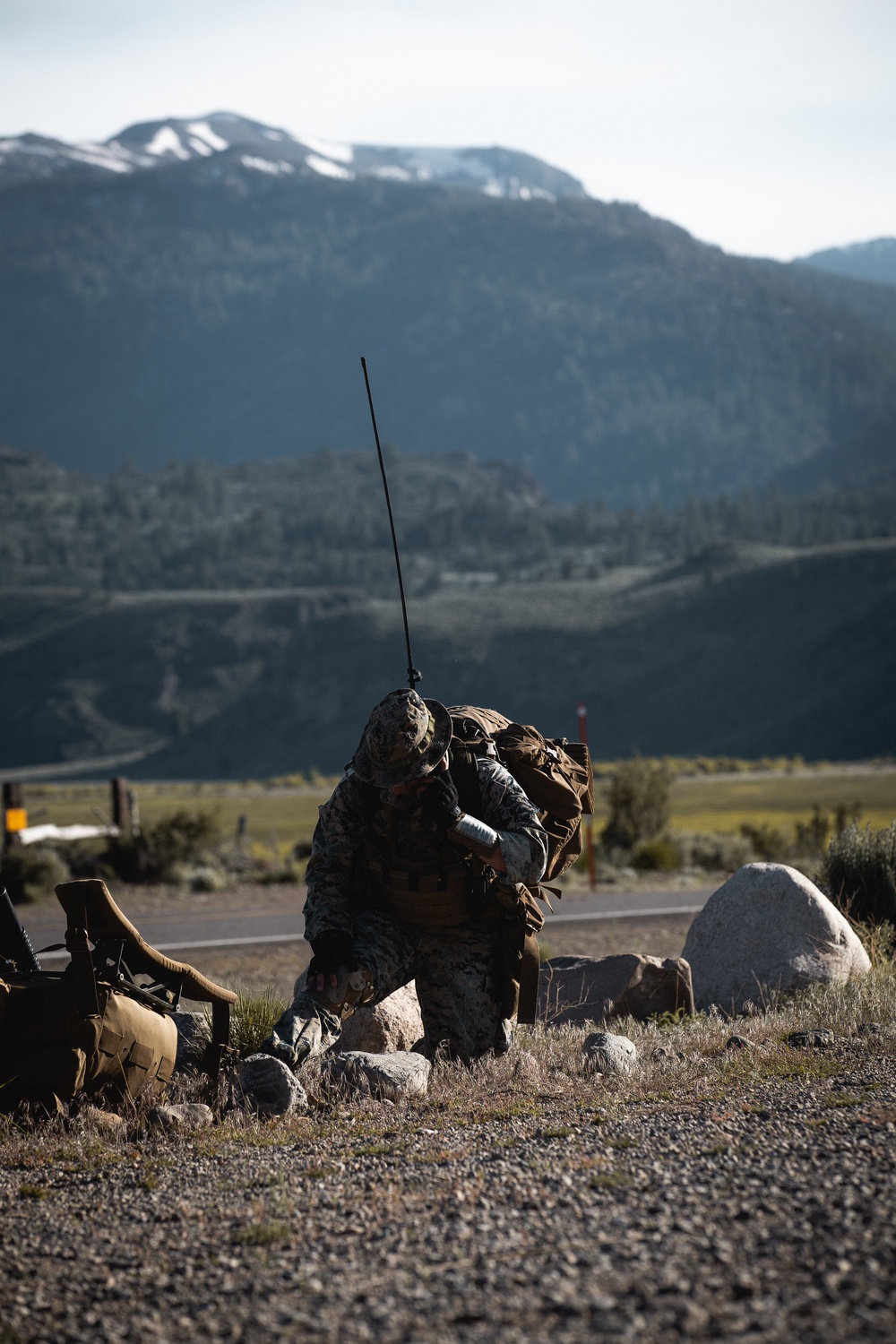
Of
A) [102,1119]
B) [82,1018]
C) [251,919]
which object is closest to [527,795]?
[82,1018]

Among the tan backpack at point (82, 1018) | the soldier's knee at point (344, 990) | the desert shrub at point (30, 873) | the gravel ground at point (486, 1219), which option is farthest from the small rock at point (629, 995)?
the desert shrub at point (30, 873)

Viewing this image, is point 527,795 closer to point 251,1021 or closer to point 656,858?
point 251,1021

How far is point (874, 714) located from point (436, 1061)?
81.5 m

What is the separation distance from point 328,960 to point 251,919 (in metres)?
10.7

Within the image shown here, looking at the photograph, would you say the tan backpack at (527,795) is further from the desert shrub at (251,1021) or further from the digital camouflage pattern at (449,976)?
the desert shrub at (251,1021)

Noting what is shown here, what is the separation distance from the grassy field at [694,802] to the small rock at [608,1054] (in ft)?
53.1

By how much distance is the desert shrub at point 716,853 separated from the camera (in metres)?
22.8

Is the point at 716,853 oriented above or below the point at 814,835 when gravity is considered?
below

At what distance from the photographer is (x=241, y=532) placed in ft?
507

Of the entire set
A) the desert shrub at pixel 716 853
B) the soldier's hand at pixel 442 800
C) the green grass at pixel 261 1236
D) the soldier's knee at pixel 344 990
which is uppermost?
the soldier's hand at pixel 442 800

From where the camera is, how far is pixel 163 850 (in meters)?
20.7

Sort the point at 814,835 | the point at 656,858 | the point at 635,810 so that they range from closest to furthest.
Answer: the point at 814,835 → the point at 656,858 → the point at 635,810

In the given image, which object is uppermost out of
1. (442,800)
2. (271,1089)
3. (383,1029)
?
(442,800)

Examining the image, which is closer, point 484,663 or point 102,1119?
point 102,1119
